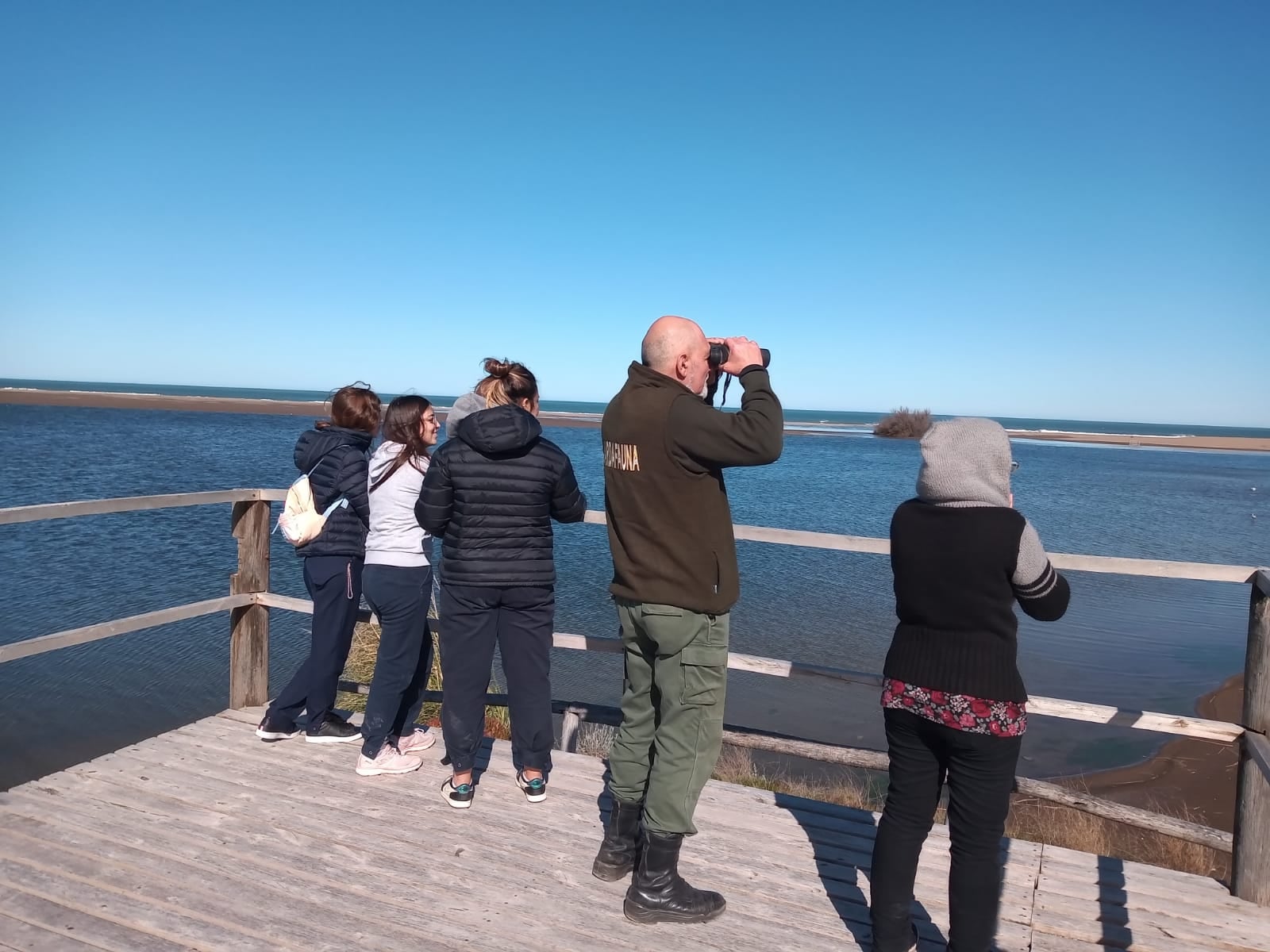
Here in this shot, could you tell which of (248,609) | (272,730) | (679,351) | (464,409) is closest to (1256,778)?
(679,351)

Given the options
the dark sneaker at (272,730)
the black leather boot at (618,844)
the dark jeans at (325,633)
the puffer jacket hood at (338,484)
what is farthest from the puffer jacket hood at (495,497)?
the dark sneaker at (272,730)

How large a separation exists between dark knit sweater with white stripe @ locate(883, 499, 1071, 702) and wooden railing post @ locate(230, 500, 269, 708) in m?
3.57

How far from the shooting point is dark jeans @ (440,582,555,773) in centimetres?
344

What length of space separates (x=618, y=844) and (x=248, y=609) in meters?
2.71

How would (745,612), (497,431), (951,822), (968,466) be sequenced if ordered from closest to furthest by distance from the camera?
(968,466), (951,822), (497,431), (745,612)

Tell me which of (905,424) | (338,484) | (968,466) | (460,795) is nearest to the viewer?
(968,466)

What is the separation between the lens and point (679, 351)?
2.76 m

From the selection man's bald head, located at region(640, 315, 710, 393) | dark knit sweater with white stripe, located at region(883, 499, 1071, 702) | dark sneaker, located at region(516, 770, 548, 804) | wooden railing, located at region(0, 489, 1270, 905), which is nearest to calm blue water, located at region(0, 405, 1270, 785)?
wooden railing, located at region(0, 489, 1270, 905)

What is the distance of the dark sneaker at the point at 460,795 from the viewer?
3512 mm

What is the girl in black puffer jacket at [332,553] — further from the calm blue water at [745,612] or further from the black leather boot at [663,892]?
the calm blue water at [745,612]

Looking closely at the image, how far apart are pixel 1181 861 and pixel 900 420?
70.5 meters

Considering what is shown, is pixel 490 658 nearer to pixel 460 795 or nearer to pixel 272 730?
pixel 460 795

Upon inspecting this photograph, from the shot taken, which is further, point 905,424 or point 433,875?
point 905,424

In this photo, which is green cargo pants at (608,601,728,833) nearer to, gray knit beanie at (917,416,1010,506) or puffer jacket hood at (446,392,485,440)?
gray knit beanie at (917,416,1010,506)
